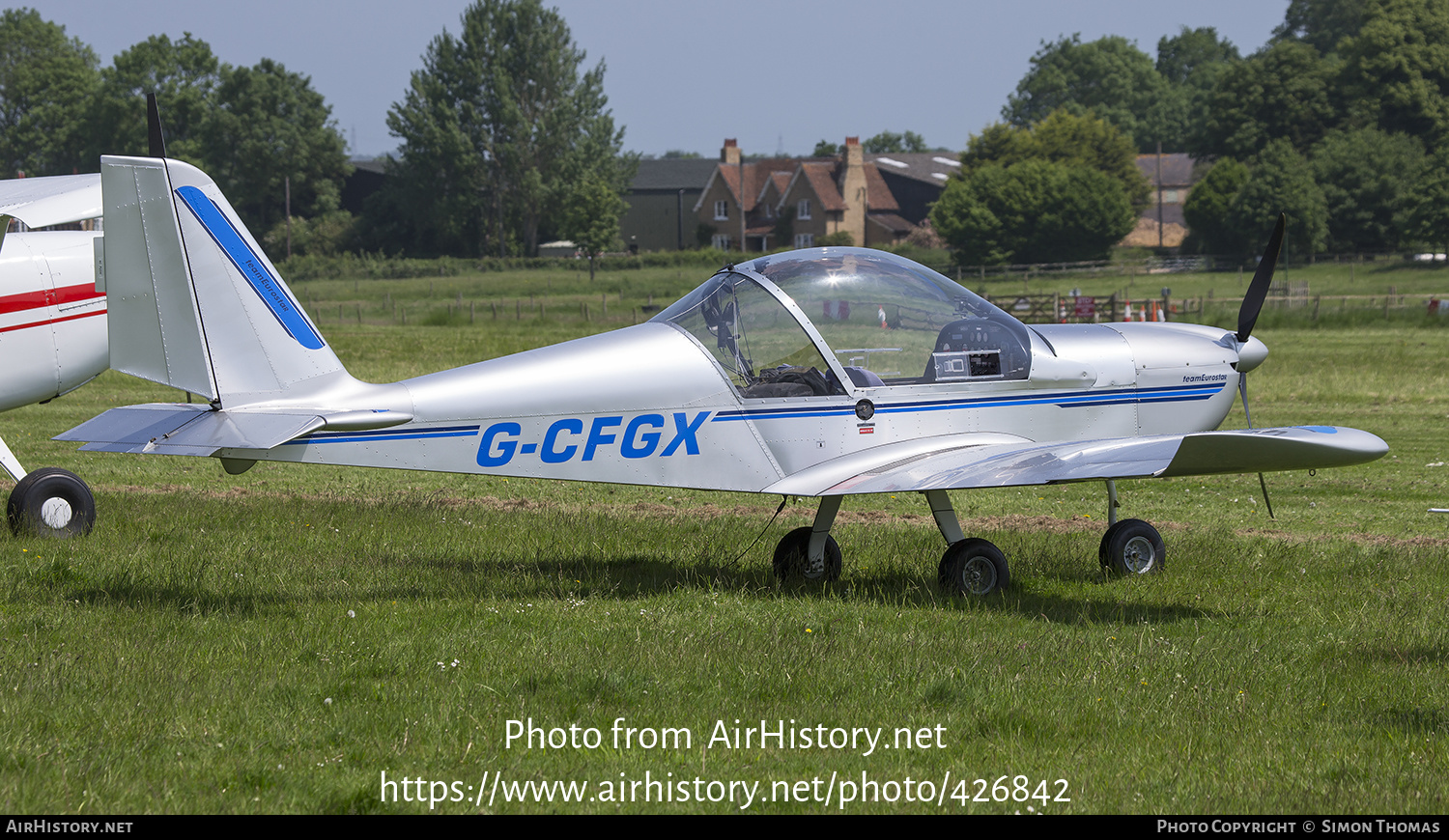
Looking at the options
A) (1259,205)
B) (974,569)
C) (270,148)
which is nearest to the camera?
(974,569)

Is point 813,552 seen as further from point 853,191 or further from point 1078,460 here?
point 853,191

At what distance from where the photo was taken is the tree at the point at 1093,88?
143 metres

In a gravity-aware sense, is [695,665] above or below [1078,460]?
below

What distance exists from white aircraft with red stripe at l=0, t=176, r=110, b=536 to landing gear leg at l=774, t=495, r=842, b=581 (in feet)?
18.3

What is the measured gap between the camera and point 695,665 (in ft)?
20.6

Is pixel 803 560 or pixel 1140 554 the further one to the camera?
pixel 1140 554

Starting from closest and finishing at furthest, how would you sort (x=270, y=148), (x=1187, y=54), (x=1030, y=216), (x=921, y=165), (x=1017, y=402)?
(x=1017, y=402), (x=1030, y=216), (x=270, y=148), (x=921, y=165), (x=1187, y=54)

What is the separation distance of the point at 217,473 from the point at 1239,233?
76.5 meters

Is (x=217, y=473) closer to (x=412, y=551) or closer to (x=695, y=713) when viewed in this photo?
(x=412, y=551)


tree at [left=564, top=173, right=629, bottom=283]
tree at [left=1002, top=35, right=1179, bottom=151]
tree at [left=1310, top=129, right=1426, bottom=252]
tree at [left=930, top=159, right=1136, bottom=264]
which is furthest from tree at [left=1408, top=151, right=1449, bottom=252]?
tree at [left=1002, top=35, right=1179, bottom=151]

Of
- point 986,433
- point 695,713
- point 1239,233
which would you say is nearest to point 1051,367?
point 986,433

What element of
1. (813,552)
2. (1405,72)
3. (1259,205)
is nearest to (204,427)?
(813,552)

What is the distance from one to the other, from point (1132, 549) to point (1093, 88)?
478 ft

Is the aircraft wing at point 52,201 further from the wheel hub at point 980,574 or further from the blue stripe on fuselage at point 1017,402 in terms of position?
the wheel hub at point 980,574
